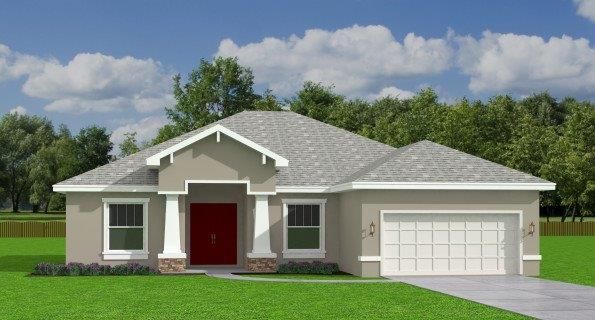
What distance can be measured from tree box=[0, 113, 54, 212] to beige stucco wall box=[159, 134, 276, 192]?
71151 mm

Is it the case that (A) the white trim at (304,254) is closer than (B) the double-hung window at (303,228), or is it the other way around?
(A) the white trim at (304,254)

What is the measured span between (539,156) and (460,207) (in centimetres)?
4634

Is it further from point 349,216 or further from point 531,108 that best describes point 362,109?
point 349,216

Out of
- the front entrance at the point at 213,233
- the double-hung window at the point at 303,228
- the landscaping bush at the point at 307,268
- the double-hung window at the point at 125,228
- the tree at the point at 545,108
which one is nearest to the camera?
the landscaping bush at the point at 307,268

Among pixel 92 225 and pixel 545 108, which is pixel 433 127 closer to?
pixel 545 108

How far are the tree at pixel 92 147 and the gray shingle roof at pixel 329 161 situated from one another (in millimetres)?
42605

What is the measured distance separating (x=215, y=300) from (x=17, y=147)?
8397 centimetres

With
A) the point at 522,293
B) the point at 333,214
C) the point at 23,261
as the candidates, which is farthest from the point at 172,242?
the point at 522,293

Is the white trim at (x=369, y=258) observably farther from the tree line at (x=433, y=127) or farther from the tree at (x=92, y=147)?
Result: the tree at (x=92, y=147)

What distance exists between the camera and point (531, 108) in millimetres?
96750

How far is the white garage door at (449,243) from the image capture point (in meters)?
27.9

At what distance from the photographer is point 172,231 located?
29531 mm

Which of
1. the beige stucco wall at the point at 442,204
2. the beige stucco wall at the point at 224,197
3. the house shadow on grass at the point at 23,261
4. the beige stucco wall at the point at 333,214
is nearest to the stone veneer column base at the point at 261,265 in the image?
the beige stucco wall at the point at 333,214

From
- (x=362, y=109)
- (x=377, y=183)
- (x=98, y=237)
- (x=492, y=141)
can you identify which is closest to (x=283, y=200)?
(x=377, y=183)
